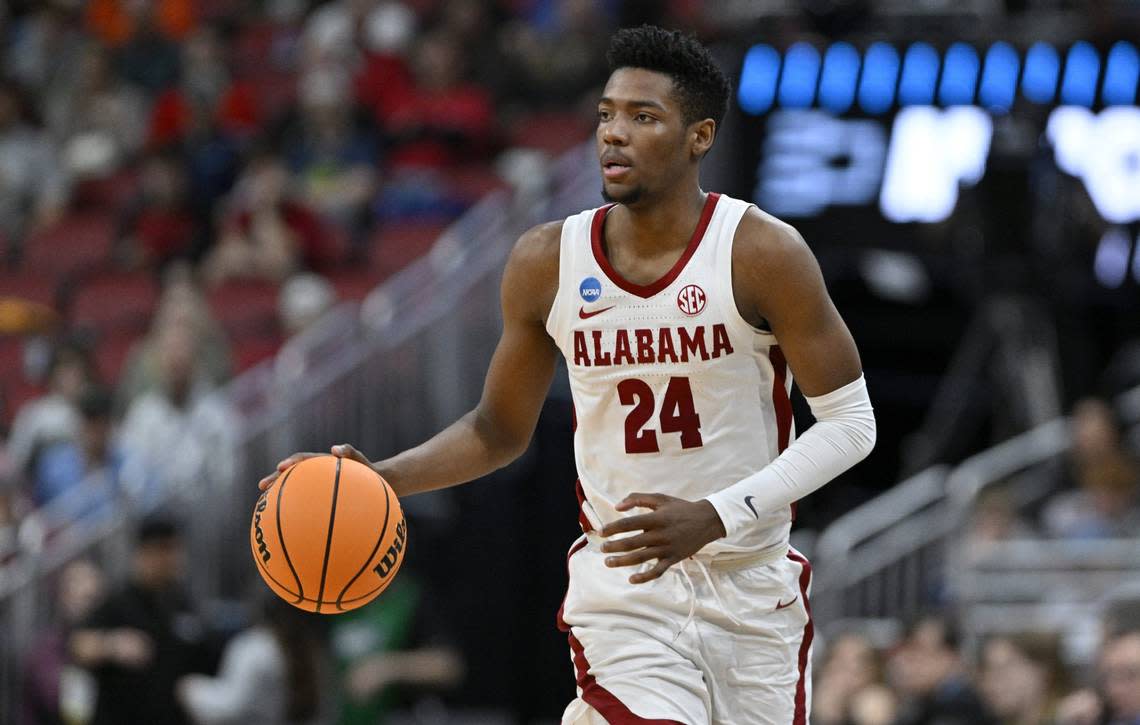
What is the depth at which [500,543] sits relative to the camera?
12469 millimetres

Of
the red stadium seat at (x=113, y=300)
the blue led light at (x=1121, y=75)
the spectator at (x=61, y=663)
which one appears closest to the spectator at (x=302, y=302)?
the red stadium seat at (x=113, y=300)

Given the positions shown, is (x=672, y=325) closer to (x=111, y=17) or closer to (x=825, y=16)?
(x=825, y=16)

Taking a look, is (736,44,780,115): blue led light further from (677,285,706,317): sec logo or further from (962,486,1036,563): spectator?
(677,285,706,317): sec logo

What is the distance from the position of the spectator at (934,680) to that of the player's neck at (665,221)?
4.59 metres

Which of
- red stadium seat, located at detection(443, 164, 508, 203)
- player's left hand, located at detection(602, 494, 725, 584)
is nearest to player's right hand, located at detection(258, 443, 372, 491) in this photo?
player's left hand, located at detection(602, 494, 725, 584)

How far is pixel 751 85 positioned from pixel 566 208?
1.55m

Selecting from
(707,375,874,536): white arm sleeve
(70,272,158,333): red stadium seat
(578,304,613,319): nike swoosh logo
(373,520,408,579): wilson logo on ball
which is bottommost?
(373,520,408,579): wilson logo on ball

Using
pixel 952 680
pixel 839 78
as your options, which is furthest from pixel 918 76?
pixel 952 680

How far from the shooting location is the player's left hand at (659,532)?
458 cm

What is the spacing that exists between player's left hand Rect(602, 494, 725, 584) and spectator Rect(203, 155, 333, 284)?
9.73 metres

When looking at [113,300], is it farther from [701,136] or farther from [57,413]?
[701,136]

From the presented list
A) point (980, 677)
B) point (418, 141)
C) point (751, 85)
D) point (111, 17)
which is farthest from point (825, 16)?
point (111, 17)

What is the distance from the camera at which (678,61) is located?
5027mm

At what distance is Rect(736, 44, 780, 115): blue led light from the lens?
40.5 feet
